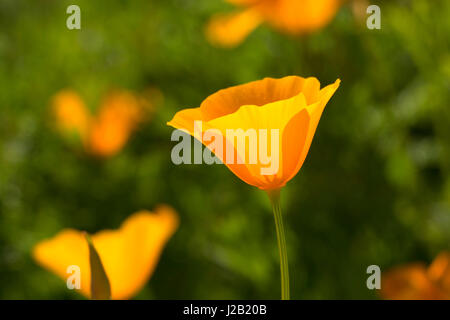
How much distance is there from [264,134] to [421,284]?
277mm

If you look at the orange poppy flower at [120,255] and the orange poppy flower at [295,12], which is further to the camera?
the orange poppy flower at [295,12]

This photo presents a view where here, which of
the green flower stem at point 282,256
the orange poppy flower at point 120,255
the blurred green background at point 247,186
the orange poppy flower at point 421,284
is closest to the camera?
the green flower stem at point 282,256

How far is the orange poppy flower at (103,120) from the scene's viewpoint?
1.39 metres

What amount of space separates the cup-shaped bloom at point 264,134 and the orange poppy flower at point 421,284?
0.81 ft

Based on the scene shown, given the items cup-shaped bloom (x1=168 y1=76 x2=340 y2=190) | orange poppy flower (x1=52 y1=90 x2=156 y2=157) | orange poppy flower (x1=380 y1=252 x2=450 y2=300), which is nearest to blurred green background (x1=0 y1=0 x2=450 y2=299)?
orange poppy flower (x1=52 y1=90 x2=156 y2=157)

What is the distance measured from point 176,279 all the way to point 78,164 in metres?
0.44

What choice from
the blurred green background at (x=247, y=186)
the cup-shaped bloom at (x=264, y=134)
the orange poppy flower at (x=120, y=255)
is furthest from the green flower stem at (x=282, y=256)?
the blurred green background at (x=247, y=186)

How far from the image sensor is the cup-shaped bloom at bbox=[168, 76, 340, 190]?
44 centimetres

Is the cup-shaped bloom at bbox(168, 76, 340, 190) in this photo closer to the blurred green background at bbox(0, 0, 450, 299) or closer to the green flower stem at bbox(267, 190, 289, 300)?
the green flower stem at bbox(267, 190, 289, 300)

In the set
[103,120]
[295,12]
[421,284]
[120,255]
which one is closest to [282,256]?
[421,284]

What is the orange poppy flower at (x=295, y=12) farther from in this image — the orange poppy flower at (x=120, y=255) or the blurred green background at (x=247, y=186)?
the orange poppy flower at (x=120, y=255)
